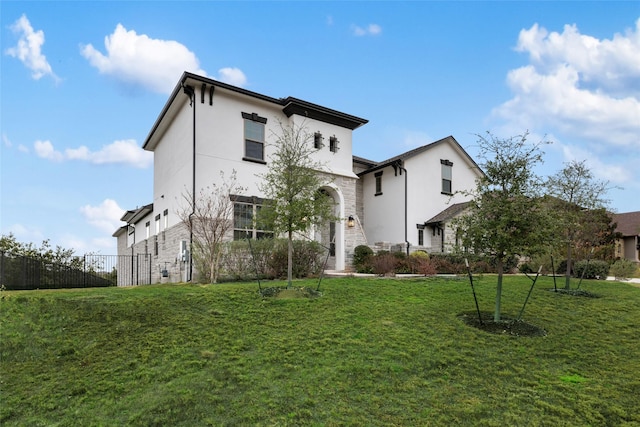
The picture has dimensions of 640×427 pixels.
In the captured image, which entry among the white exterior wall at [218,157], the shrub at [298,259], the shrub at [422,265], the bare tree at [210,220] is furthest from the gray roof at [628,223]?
the bare tree at [210,220]

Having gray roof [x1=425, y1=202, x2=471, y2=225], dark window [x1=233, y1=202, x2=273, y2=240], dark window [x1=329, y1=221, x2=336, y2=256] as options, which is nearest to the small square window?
gray roof [x1=425, y1=202, x2=471, y2=225]

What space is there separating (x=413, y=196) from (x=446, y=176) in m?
3.33

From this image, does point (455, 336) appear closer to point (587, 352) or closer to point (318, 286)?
point (587, 352)

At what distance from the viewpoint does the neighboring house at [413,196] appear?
2045 cm

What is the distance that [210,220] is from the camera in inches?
512

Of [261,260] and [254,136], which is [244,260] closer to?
[261,260]

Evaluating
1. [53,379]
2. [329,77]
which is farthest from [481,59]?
[53,379]

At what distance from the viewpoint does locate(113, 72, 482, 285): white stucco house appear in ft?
47.5

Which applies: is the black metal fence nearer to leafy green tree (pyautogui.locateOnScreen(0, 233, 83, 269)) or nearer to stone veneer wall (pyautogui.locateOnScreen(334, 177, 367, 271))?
leafy green tree (pyautogui.locateOnScreen(0, 233, 83, 269))

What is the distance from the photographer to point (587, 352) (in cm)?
593

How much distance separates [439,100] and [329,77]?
3877 millimetres

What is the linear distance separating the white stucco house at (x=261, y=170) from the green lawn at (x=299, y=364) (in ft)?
21.4

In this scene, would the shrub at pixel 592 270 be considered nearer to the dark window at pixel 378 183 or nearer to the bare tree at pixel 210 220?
the dark window at pixel 378 183

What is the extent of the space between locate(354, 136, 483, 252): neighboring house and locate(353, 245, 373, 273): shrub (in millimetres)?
1915
